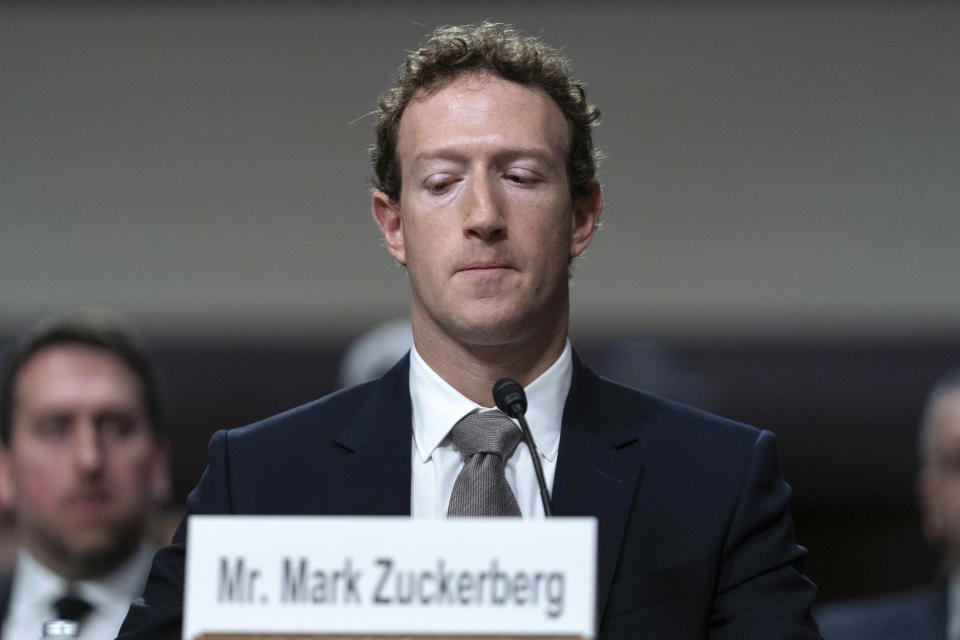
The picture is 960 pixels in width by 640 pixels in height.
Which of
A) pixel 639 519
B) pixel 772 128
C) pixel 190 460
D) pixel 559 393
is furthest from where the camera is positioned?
pixel 772 128

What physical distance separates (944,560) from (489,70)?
110 inches

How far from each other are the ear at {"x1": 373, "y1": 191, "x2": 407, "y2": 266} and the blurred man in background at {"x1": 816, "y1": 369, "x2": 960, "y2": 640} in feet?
7.18

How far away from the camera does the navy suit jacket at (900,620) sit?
3887 millimetres

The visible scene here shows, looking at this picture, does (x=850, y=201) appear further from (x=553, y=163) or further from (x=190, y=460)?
(x=553, y=163)

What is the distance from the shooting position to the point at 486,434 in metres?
2.16

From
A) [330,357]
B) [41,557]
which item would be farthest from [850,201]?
[41,557]

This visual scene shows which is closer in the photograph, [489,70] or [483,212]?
[483,212]

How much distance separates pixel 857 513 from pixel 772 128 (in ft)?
5.54

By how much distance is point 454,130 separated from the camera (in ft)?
7.16

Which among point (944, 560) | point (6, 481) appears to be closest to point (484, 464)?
point (6, 481)

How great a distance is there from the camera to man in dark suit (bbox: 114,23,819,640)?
207cm

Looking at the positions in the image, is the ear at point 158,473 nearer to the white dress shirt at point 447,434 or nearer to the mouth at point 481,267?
the white dress shirt at point 447,434

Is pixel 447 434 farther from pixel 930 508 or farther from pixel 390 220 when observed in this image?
pixel 930 508

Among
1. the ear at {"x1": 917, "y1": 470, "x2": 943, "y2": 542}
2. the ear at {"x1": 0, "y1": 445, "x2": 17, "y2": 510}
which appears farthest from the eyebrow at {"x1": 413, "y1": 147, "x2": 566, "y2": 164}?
the ear at {"x1": 917, "y1": 470, "x2": 943, "y2": 542}
